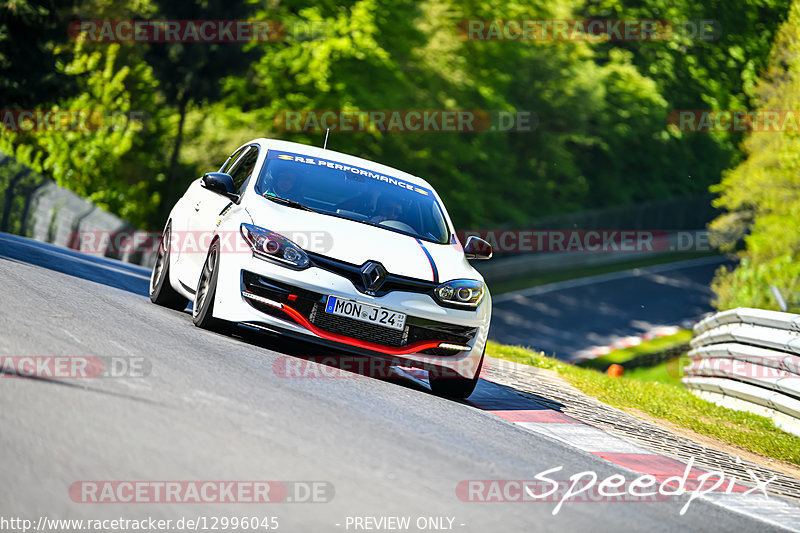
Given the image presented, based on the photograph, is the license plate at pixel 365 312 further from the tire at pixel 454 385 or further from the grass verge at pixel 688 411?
the grass verge at pixel 688 411

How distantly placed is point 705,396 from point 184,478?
1122 centimetres

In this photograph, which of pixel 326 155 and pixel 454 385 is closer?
pixel 454 385

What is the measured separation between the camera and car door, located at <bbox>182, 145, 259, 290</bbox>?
9289mm

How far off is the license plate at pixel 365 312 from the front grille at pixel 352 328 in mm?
29

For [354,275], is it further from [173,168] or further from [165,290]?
[173,168]

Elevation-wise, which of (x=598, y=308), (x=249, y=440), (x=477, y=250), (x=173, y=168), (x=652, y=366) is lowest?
(x=652, y=366)

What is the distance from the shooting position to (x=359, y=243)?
838cm

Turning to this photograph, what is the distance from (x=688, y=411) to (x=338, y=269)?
5.50 metres

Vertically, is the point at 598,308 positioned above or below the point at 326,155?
below

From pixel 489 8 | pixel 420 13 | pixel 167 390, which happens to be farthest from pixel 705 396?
pixel 489 8

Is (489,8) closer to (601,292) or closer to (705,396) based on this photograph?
(601,292)

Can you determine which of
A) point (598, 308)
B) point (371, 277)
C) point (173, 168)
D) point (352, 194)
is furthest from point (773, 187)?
point (371, 277)

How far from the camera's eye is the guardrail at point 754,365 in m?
11.4

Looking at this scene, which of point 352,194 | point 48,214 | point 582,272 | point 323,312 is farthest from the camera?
point 582,272
